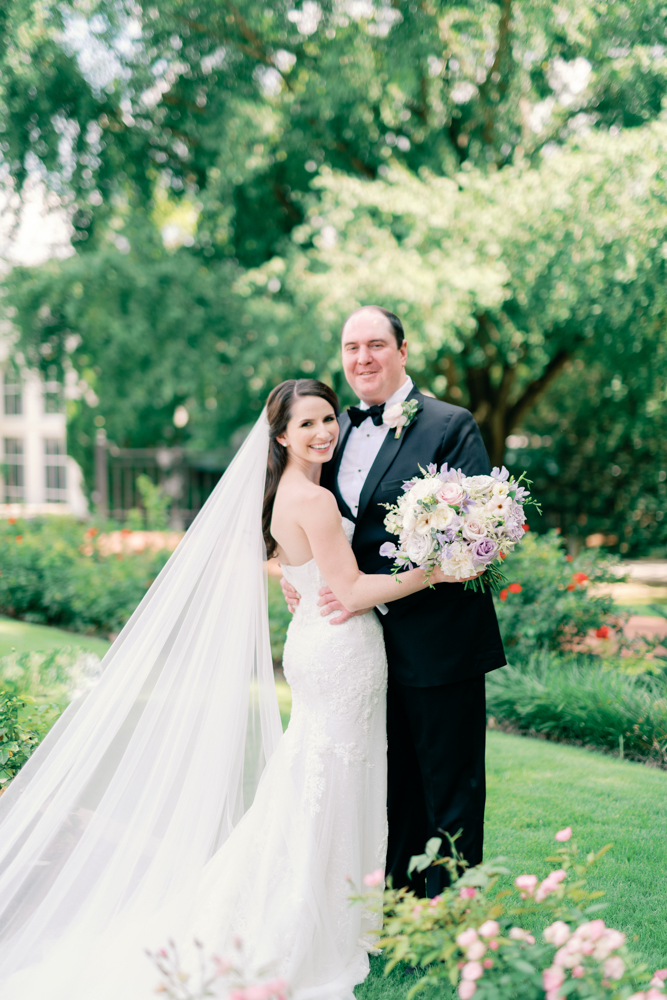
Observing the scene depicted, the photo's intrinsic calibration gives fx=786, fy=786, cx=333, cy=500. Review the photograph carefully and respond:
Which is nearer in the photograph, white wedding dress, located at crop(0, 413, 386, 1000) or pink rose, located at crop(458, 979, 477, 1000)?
pink rose, located at crop(458, 979, 477, 1000)

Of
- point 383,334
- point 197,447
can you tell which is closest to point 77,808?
point 383,334

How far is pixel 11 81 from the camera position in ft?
33.3

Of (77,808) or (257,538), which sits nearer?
(77,808)

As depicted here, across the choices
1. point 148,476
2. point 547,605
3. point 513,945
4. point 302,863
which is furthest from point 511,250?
point 148,476

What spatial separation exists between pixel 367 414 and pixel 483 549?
99 centimetres

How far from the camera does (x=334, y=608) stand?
9.94ft

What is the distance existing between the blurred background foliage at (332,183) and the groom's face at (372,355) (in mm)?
6059

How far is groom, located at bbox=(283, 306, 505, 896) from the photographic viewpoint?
3.01m

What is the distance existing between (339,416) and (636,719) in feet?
10.4

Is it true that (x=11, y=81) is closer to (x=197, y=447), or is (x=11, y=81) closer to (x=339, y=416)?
(x=339, y=416)

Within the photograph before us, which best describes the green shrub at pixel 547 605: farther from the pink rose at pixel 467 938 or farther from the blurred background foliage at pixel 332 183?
the pink rose at pixel 467 938

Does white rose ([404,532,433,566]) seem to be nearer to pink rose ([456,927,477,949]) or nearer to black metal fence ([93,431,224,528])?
pink rose ([456,927,477,949])

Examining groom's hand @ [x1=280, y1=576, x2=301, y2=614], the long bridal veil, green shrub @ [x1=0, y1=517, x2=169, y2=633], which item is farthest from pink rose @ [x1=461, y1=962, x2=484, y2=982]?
green shrub @ [x1=0, y1=517, x2=169, y2=633]

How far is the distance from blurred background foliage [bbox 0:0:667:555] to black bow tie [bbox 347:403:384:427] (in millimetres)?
6112
